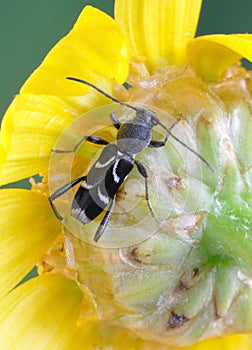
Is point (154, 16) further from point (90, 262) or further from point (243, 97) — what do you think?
point (90, 262)

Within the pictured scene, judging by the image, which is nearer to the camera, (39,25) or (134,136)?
(134,136)

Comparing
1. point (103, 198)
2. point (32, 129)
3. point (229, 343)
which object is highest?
point (32, 129)

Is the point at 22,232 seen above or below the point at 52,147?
below

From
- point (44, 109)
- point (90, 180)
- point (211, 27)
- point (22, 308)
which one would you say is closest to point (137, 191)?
point (90, 180)

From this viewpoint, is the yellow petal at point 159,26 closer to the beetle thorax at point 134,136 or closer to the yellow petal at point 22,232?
the beetle thorax at point 134,136

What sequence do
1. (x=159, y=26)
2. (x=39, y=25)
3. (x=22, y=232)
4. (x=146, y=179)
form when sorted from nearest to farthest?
(x=146, y=179), (x=22, y=232), (x=159, y=26), (x=39, y=25)

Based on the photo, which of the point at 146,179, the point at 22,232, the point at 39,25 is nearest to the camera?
the point at 146,179

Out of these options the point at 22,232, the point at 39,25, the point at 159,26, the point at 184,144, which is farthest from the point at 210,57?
the point at 39,25

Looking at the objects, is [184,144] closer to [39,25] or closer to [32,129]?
[32,129]
